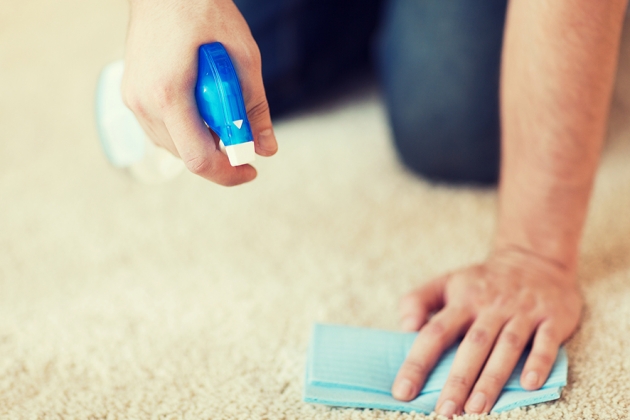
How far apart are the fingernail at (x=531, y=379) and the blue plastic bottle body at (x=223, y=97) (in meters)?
0.34

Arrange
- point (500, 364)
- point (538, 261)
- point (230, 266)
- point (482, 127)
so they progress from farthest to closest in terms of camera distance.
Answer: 1. point (482, 127)
2. point (230, 266)
3. point (538, 261)
4. point (500, 364)

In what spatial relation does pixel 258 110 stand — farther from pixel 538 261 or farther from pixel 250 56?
pixel 538 261

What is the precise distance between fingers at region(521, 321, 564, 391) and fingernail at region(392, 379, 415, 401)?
0.35ft

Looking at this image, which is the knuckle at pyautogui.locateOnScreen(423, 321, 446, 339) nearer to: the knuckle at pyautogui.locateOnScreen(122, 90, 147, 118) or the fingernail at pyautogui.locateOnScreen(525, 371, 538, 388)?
the fingernail at pyautogui.locateOnScreen(525, 371, 538, 388)

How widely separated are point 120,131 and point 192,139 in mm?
436

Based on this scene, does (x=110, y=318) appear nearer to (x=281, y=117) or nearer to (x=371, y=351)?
(x=371, y=351)

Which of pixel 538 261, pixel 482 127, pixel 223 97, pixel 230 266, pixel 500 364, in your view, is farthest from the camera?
pixel 482 127

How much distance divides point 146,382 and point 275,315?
0.56ft

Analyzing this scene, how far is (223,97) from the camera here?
1.47ft

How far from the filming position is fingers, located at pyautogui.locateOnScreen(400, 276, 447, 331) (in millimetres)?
639

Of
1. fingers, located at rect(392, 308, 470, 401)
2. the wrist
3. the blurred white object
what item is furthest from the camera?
the blurred white object

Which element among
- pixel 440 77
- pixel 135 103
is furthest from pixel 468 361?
pixel 440 77

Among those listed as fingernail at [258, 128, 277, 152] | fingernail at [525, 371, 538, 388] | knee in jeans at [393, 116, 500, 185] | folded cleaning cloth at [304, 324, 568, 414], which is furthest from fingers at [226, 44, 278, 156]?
knee in jeans at [393, 116, 500, 185]

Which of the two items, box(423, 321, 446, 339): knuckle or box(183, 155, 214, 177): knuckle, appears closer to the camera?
box(183, 155, 214, 177): knuckle
